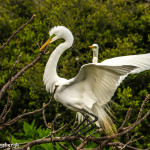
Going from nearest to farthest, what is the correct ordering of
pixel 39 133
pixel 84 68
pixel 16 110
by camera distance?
pixel 84 68
pixel 39 133
pixel 16 110

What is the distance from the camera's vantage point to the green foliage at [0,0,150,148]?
481cm

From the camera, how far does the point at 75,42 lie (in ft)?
17.7

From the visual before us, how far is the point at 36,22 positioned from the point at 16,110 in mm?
1929

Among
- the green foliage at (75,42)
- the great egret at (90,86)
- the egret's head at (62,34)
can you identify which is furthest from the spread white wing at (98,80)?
the green foliage at (75,42)

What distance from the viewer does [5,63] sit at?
5.11 m

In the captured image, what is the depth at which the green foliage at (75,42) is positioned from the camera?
4812mm

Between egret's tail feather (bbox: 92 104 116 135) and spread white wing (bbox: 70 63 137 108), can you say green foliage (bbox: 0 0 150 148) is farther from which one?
spread white wing (bbox: 70 63 137 108)

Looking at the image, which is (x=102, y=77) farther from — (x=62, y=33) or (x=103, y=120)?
(x=62, y=33)

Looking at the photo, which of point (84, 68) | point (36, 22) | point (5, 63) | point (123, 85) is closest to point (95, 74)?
point (84, 68)

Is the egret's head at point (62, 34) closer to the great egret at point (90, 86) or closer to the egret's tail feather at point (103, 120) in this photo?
the great egret at point (90, 86)

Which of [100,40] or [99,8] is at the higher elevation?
[99,8]

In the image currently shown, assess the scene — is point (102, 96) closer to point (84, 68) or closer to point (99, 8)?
point (84, 68)

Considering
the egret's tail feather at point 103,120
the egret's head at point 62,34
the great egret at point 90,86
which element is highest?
the egret's head at point 62,34

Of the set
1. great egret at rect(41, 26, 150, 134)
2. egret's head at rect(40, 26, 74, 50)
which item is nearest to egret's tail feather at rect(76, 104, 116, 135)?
great egret at rect(41, 26, 150, 134)
